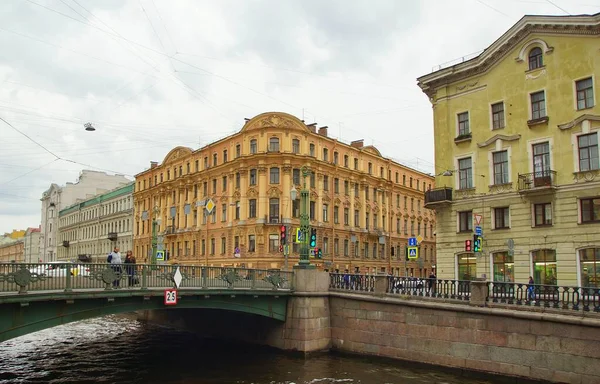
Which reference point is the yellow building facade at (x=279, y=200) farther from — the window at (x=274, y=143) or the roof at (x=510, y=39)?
the roof at (x=510, y=39)

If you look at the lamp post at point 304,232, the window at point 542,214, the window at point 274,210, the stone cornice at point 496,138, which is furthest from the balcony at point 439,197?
the window at point 274,210

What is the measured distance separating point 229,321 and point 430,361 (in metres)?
12.5

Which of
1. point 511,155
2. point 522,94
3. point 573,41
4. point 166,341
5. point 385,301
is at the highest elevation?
point 573,41

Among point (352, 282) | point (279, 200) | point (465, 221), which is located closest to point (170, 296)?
point (352, 282)

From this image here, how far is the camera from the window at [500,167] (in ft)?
98.3

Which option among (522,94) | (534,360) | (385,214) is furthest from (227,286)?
(385,214)

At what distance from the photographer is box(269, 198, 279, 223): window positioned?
5119 centimetres

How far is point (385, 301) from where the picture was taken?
24.2 meters

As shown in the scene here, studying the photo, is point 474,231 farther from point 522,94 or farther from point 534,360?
point 534,360

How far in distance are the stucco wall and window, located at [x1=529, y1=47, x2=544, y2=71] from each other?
48.6 ft

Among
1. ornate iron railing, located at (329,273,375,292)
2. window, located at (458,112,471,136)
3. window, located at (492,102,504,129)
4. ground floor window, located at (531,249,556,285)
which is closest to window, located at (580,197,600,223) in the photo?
ground floor window, located at (531,249,556,285)

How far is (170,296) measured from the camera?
2173 cm

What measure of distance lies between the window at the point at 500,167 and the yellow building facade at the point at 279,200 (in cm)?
2110

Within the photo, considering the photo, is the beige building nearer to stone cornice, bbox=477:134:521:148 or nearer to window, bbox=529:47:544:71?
stone cornice, bbox=477:134:521:148
